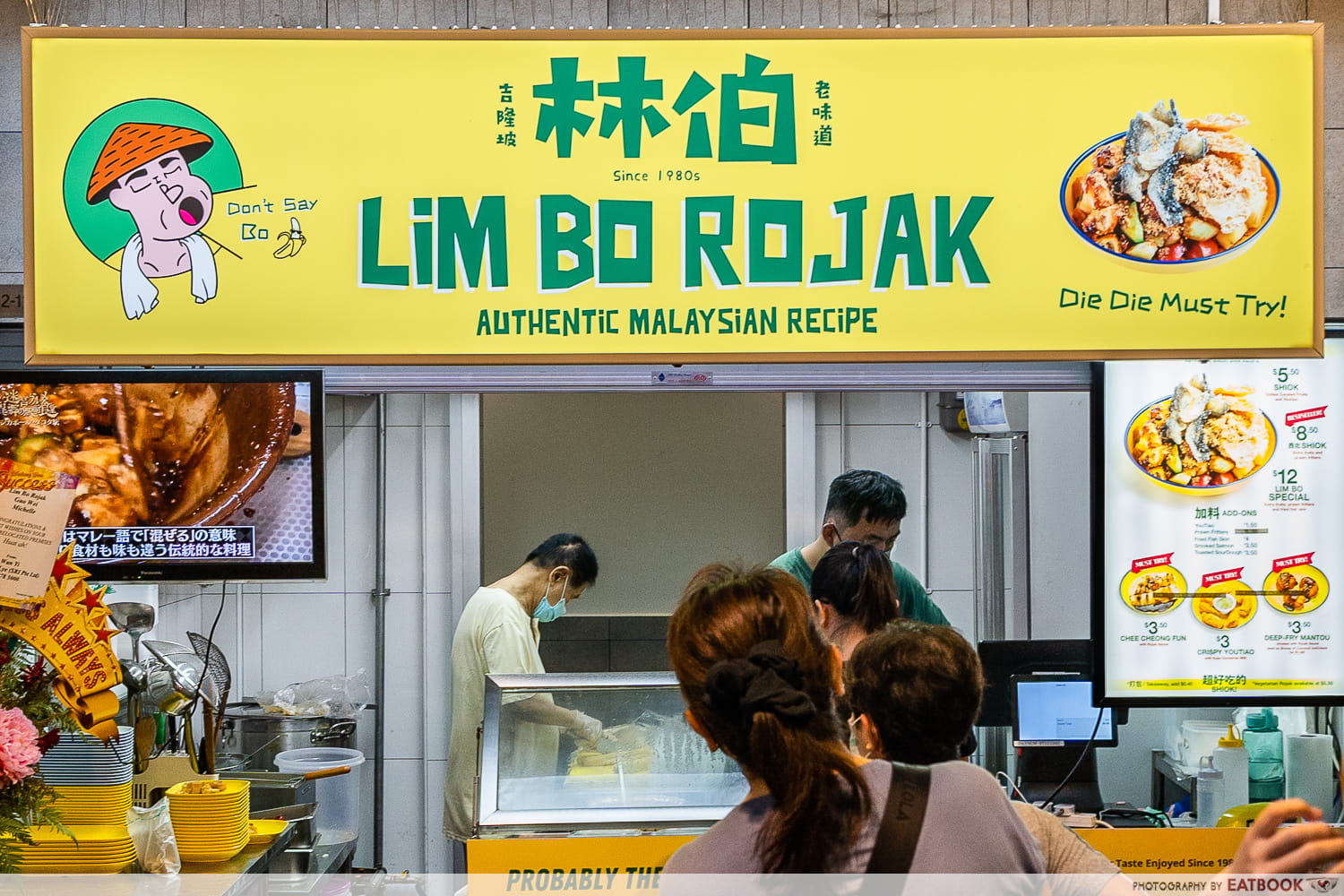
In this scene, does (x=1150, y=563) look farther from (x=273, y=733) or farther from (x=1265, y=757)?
(x=273, y=733)

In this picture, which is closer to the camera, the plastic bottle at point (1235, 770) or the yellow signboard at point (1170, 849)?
the yellow signboard at point (1170, 849)

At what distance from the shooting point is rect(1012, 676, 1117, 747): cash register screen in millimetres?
3229

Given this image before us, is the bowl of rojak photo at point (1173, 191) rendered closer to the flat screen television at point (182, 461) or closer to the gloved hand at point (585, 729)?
the gloved hand at point (585, 729)

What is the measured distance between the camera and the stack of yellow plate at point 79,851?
251 cm

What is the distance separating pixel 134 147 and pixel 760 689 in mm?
1747

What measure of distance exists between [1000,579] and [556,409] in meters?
2.15

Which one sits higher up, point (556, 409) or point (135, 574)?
point (556, 409)

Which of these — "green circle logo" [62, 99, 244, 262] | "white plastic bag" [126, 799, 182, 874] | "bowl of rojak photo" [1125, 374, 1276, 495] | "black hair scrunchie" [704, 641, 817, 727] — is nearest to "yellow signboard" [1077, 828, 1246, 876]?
"bowl of rojak photo" [1125, 374, 1276, 495]

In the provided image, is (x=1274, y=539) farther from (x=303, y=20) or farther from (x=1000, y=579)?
(x=303, y=20)

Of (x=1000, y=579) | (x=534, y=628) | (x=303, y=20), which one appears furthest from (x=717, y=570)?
(x=1000, y=579)

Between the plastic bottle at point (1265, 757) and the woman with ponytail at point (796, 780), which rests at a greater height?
the woman with ponytail at point (796, 780)

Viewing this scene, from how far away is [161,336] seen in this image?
2.41 m

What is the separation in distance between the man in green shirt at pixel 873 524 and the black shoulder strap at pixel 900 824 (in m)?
1.80

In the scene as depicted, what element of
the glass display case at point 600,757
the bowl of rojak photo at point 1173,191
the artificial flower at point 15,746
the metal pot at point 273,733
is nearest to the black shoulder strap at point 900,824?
the glass display case at point 600,757
